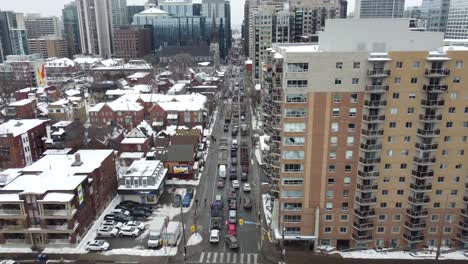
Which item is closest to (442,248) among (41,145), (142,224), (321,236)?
(321,236)

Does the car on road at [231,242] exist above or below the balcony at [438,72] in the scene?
below

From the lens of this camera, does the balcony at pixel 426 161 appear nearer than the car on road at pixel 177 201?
Yes

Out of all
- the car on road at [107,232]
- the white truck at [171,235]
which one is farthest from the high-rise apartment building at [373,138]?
the car on road at [107,232]

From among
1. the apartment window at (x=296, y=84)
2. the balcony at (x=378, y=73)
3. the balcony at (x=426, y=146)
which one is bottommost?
the balcony at (x=426, y=146)

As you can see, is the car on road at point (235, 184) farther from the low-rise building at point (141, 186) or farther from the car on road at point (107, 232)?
the car on road at point (107, 232)

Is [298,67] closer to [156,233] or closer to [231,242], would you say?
[231,242]

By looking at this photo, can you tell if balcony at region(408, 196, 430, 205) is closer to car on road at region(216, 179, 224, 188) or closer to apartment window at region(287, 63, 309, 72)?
apartment window at region(287, 63, 309, 72)

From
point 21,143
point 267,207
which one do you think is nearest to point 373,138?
point 267,207
